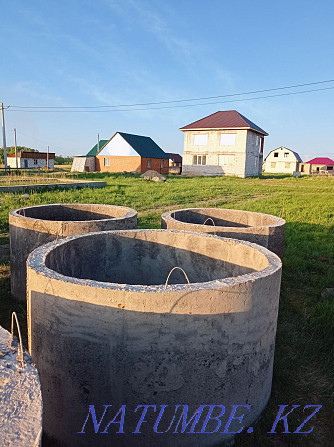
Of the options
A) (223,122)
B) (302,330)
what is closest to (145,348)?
(302,330)

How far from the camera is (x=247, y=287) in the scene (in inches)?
110

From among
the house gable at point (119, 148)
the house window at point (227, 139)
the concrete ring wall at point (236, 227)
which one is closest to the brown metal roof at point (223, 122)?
the house window at point (227, 139)

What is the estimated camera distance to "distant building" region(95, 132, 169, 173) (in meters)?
36.3

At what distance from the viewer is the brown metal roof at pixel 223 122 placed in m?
33.6

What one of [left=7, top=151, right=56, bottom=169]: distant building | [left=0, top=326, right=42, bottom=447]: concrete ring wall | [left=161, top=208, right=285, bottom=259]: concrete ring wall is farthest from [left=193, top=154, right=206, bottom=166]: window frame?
[left=0, top=326, right=42, bottom=447]: concrete ring wall

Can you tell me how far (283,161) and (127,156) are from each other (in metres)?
34.8

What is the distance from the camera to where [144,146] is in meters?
38.8

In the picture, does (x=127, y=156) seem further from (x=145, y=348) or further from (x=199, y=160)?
(x=145, y=348)

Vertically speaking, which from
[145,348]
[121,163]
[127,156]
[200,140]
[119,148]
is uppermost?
[200,140]

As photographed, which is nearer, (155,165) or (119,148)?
(119,148)

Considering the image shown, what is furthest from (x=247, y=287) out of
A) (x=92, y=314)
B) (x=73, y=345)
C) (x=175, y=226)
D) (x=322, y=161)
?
(x=322, y=161)

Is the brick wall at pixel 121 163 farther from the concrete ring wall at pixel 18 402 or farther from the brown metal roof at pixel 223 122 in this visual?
the concrete ring wall at pixel 18 402

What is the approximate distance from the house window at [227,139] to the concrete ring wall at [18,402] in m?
33.3

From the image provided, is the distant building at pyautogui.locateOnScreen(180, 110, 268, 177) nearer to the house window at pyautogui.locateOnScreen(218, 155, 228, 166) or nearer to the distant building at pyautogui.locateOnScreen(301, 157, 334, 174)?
the house window at pyautogui.locateOnScreen(218, 155, 228, 166)
